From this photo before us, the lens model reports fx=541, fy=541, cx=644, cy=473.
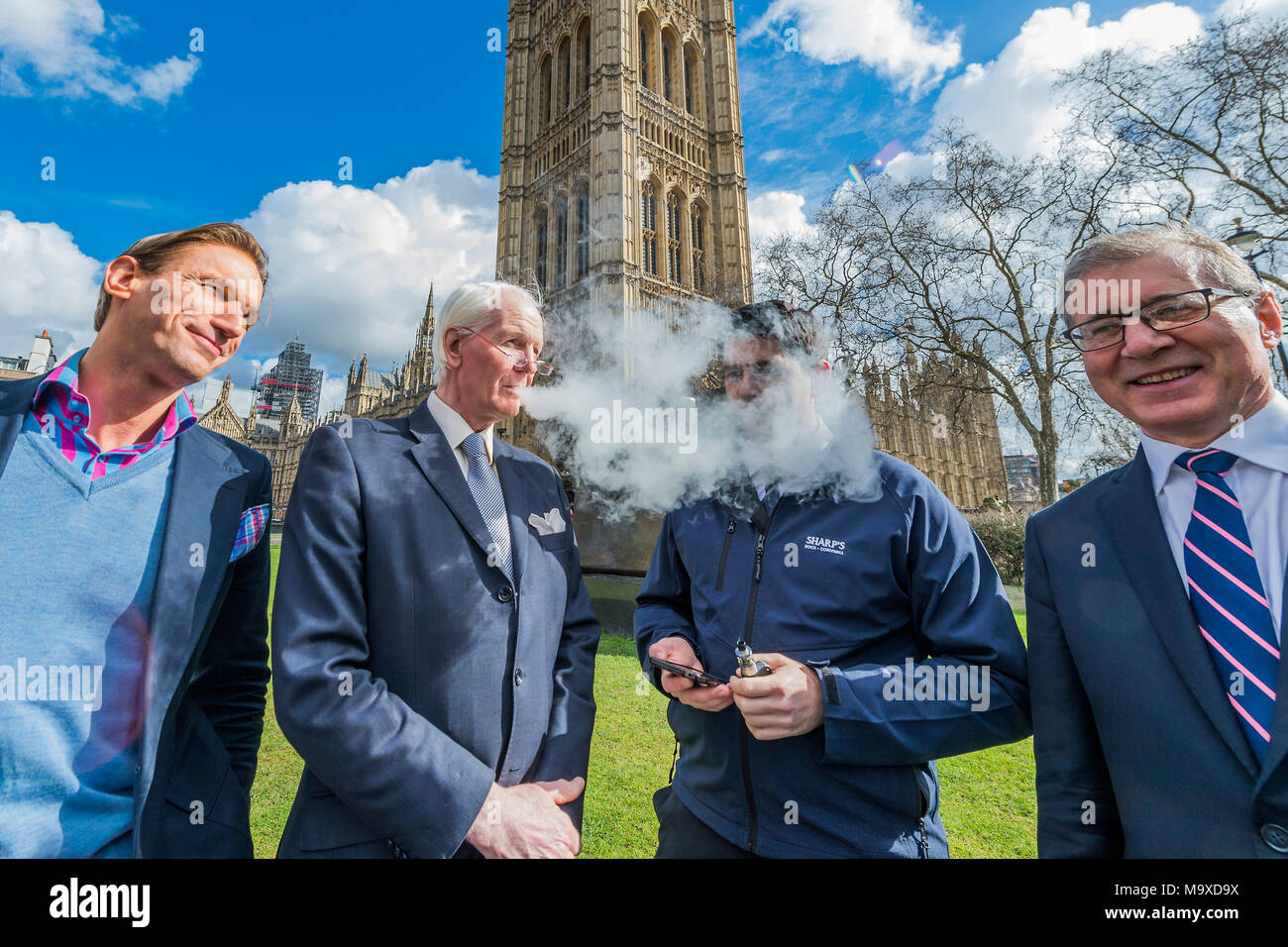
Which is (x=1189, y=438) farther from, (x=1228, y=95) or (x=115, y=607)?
(x=1228, y=95)

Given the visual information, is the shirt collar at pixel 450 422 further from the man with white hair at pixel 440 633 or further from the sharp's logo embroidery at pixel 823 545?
the sharp's logo embroidery at pixel 823 545

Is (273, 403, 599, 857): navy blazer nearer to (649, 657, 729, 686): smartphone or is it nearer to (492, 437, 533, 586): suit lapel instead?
(492, 437, 533, 586): suit lapel

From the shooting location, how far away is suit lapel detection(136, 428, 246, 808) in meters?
1.56

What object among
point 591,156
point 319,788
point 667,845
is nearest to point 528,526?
point 319,788

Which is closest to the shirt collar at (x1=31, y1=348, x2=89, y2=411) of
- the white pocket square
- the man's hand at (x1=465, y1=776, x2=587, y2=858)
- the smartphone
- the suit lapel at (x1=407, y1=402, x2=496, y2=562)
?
the suit lapel at (x1=407, y1=402, x2=496, y2=562)

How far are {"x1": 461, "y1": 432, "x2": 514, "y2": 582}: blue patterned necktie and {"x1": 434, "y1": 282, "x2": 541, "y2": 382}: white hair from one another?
38 centimetres

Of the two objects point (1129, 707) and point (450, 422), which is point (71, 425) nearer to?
point (450, 422)

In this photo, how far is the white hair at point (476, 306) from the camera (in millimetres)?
2086

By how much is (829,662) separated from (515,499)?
1.27 m

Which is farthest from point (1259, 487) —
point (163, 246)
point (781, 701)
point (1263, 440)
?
point (163, 246)

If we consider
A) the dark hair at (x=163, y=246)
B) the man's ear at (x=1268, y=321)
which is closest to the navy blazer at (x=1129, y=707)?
the man's ear at (x=1268, y=321)

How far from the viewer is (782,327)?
2.29 m
